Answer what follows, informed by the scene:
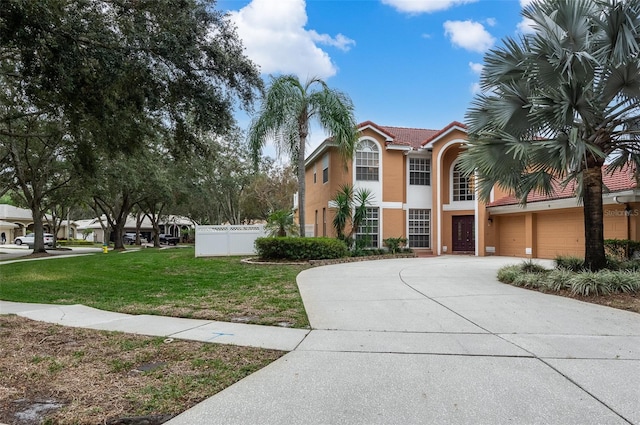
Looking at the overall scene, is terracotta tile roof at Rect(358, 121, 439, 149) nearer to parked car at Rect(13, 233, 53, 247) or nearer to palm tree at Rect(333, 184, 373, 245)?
palm tree at Rect(333, 184, 373, 245)

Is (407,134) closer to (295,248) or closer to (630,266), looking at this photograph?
(295,248)

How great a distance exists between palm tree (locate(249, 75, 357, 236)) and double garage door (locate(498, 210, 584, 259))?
956 centimetres

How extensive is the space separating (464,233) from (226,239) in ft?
41.8

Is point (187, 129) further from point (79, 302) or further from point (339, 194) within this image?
point (339, 194)

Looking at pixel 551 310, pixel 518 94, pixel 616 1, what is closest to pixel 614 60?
pixel 616 1

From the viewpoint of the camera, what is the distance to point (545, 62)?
31.3ft

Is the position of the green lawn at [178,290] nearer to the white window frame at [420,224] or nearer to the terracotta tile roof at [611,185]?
the white window frame at [420,224]

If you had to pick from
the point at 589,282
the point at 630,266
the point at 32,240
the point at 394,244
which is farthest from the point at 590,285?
the point at 32,240

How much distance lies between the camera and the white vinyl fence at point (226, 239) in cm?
2069

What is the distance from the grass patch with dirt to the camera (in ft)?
11.5

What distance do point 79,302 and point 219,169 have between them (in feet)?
87.4

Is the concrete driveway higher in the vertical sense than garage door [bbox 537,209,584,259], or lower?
lower

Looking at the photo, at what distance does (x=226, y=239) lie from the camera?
2103cm

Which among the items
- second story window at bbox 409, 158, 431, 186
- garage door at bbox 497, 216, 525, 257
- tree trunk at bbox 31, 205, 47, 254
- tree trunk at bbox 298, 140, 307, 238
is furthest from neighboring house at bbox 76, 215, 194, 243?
garage door at bbox 497, 216, 525, 257
